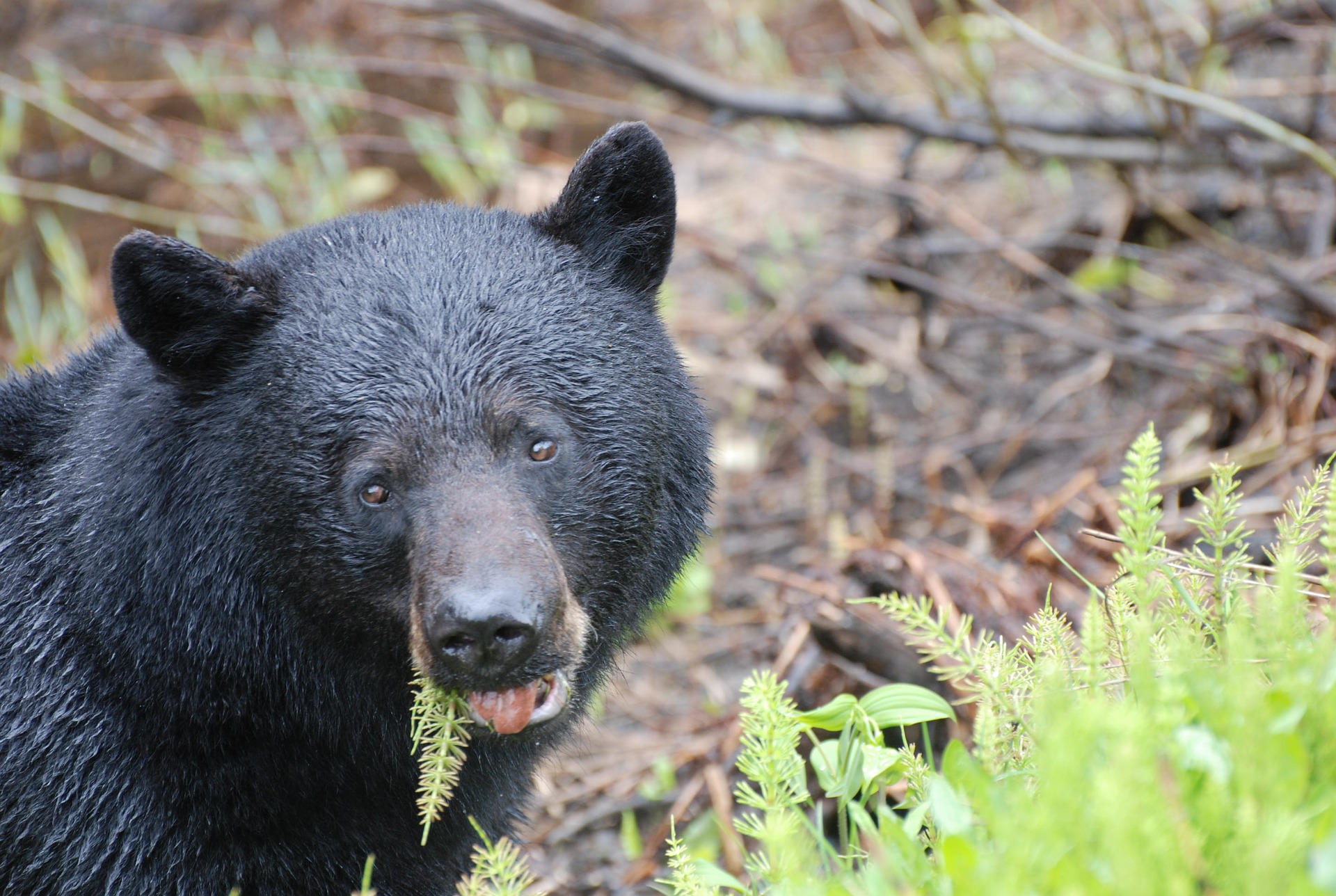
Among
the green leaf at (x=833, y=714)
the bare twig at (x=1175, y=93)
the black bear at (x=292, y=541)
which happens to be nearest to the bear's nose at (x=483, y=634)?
the black bear at (x=292, y=541)

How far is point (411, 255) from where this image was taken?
9.70ft

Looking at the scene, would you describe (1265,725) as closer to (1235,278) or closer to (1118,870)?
(1118,870)

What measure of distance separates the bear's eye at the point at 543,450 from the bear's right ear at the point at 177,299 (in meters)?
0.73

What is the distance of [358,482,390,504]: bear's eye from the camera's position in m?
2.73

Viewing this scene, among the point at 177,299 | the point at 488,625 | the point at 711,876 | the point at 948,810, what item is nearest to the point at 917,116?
the point at 177,299

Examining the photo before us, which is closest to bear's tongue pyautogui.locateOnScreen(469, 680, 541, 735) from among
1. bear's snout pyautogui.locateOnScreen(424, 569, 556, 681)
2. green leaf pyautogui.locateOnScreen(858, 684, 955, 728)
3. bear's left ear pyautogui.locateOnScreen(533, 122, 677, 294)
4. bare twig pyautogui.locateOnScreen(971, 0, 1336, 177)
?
bear's snout pyautogui.locateOnScreen(424, 569, 556, 681)

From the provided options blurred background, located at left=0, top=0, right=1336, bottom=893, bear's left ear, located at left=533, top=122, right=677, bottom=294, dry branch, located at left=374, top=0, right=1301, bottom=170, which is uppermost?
bear's left ear, located at left=533, top=122, right=677, bottom=294

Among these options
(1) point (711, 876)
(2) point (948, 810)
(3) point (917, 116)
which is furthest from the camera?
(3) point (917, 116)

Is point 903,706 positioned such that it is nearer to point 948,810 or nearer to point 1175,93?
point 948,810

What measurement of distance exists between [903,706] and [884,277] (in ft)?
13.8

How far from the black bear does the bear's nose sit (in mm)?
123

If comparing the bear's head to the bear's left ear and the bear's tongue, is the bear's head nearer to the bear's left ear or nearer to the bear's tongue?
the bear's tongue

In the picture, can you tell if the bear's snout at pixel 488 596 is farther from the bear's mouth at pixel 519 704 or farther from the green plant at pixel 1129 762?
the green plant at pixel 1129 762

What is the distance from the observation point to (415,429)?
2.73m
